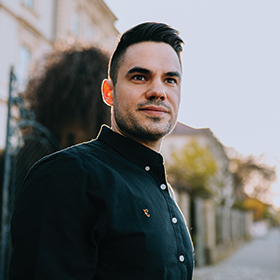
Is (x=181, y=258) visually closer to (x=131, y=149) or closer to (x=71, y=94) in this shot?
(x=131, y=149)

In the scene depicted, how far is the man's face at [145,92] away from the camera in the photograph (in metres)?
1.58

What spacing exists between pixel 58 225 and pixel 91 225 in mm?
116

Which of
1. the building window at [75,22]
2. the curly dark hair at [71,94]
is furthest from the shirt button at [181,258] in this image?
the building window at [75,22]

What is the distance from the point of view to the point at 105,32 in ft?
74.3

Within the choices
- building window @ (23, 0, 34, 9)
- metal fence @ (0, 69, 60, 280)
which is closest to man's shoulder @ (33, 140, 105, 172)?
metal fence @ (0, 69, 60, 280)

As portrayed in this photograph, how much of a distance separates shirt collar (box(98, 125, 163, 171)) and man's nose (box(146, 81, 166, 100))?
0.21 meters

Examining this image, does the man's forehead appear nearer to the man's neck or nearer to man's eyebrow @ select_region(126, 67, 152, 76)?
man's eyebrow @ select_region(126, 67, 152, 76)

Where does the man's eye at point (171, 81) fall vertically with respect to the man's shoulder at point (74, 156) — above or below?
above

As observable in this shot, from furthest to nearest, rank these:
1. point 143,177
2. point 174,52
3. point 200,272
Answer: point 200,272
point 174,52
point 143,177

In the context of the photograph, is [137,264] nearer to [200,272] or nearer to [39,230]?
[39,230]

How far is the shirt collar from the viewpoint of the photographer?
61.8 inches

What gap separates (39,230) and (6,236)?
3.17 m

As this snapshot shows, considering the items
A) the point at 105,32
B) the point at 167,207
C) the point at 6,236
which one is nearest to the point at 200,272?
the point at 6,236

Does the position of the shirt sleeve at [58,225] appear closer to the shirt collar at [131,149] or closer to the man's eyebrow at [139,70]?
the shirt collar at [131,149]
